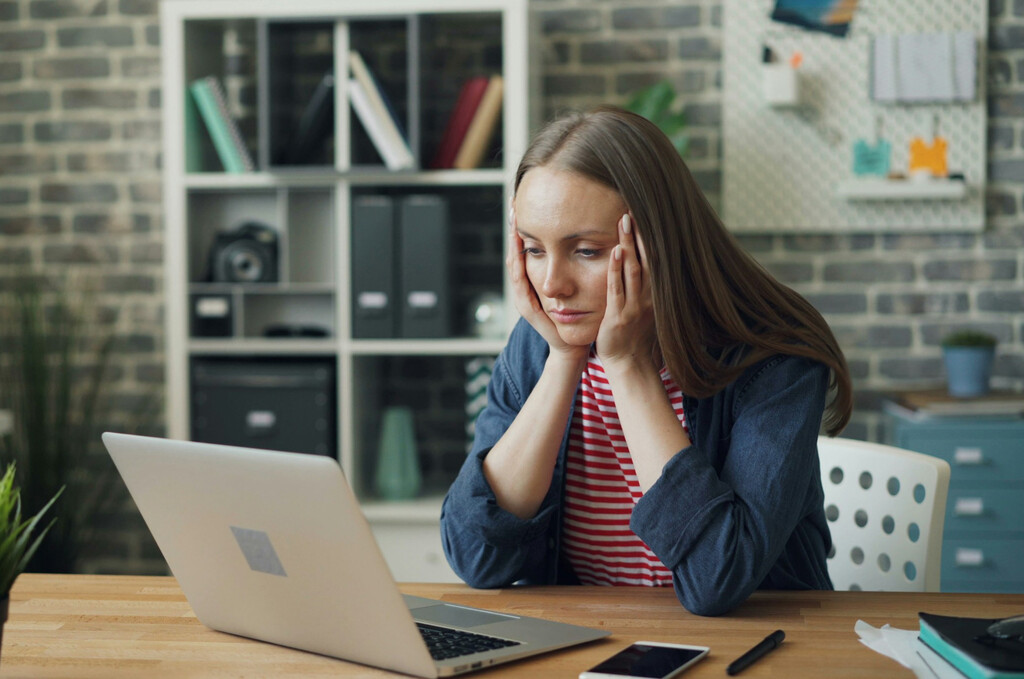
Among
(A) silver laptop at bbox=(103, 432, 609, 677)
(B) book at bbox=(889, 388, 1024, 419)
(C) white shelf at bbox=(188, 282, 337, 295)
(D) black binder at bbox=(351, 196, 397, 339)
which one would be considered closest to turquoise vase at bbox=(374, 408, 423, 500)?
(D) black binder at bbox=(351, 196, 397, 339)

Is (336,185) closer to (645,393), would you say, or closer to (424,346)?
(424,346)

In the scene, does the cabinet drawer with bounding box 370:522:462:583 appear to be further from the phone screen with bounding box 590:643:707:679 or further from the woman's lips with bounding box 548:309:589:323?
the phone screen with bounding box 590:643:707:679

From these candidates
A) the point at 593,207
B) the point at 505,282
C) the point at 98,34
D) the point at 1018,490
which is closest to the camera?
the point at 593,207

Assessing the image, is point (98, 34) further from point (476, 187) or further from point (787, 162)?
point (787, 162)

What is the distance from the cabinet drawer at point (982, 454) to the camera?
8.91 feet

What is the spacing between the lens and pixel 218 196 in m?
3.20

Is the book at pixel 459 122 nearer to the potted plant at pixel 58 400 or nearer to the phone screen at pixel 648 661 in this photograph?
the potted plant at pixel 58 400

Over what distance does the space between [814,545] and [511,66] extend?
182 centimetres

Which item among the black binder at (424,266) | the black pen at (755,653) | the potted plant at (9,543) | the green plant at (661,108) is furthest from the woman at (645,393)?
the green plant at (661,108)

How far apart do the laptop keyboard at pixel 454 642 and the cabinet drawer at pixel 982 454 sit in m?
1.97

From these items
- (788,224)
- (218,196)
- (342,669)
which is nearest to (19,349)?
(218,196)

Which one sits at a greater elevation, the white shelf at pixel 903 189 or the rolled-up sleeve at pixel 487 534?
the white shelf at pixel 903 189

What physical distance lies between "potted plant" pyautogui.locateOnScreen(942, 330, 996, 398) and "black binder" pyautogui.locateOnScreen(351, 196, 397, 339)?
5.14ft

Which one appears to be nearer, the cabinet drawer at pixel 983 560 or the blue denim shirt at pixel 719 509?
the blue denim shirt at pixel 719 509
